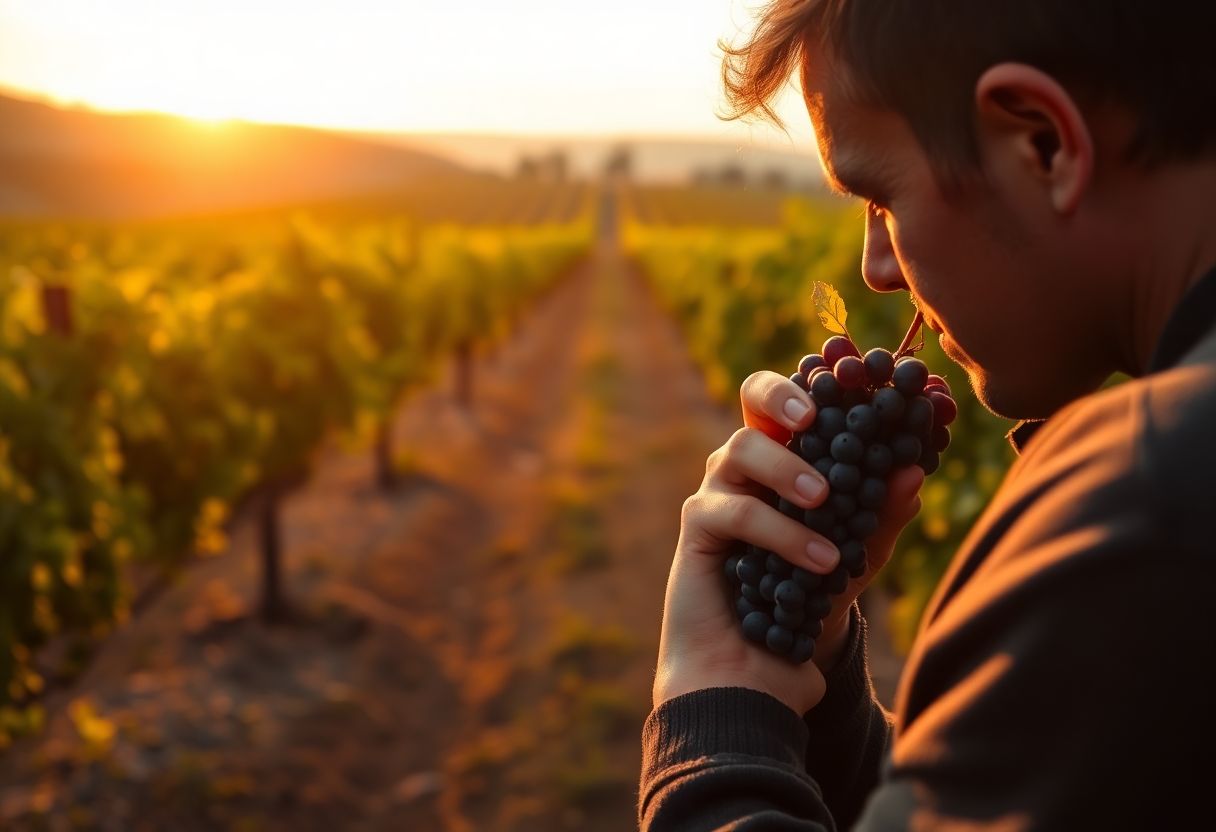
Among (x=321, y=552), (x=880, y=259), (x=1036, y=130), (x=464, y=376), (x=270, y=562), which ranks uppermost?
(x=1036, y=130)

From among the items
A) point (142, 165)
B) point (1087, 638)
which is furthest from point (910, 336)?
point (142, 165)

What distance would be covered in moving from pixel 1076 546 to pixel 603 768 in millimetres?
7214

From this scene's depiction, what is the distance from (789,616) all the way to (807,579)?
5 centimetres

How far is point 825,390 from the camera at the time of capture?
1.26 metres

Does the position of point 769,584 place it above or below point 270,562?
above

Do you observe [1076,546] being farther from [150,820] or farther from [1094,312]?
[150,820]

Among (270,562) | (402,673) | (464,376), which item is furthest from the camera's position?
(464,376)

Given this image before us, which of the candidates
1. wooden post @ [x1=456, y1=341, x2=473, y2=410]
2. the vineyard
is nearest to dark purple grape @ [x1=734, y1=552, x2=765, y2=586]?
the vineyard

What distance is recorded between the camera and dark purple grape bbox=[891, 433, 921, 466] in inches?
49.9

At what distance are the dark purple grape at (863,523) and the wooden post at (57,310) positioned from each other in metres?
5.98

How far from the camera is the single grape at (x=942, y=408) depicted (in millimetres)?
1331

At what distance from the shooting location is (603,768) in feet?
24.6

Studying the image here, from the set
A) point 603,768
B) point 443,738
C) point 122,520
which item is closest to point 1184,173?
point 122,520

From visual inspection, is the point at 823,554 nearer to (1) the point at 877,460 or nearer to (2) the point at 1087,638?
(1) the point at 877,460
